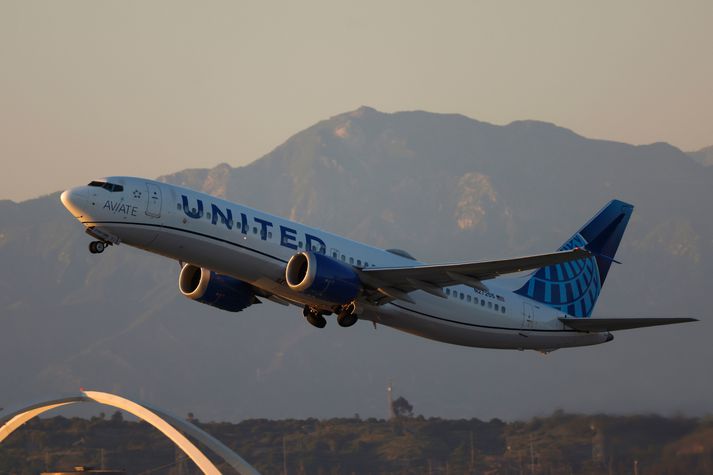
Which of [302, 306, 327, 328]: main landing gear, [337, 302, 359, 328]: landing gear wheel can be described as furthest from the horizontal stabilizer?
[302, 306, 327, 328]: main landing gear

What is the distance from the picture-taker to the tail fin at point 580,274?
55.7 metres

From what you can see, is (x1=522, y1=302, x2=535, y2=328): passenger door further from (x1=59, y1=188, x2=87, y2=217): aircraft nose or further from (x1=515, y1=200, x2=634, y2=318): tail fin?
(x1=59, y1=188, x2=87, y2=217): aircraft nose

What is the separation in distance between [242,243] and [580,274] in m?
19.8

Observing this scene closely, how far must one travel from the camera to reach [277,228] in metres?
46.2

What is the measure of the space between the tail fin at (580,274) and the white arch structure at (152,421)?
22671mm

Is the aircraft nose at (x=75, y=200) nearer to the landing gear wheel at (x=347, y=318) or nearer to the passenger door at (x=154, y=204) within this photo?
the passenger door at (x=154, y=204)

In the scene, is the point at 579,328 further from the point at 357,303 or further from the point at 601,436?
the point at 601,436

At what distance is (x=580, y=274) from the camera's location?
58.2 m

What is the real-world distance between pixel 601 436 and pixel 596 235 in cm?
1631

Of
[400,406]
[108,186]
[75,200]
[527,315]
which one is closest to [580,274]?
[527,315]

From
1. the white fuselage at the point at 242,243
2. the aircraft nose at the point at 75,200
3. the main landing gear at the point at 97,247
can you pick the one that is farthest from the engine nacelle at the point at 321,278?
the aircraft nose at the point at 75,200

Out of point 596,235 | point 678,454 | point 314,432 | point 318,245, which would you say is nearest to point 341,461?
point 314,432

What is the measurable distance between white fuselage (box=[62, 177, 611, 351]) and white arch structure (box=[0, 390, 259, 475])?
75.3 ft

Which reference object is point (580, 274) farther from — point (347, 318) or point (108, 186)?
point (108, 186)
